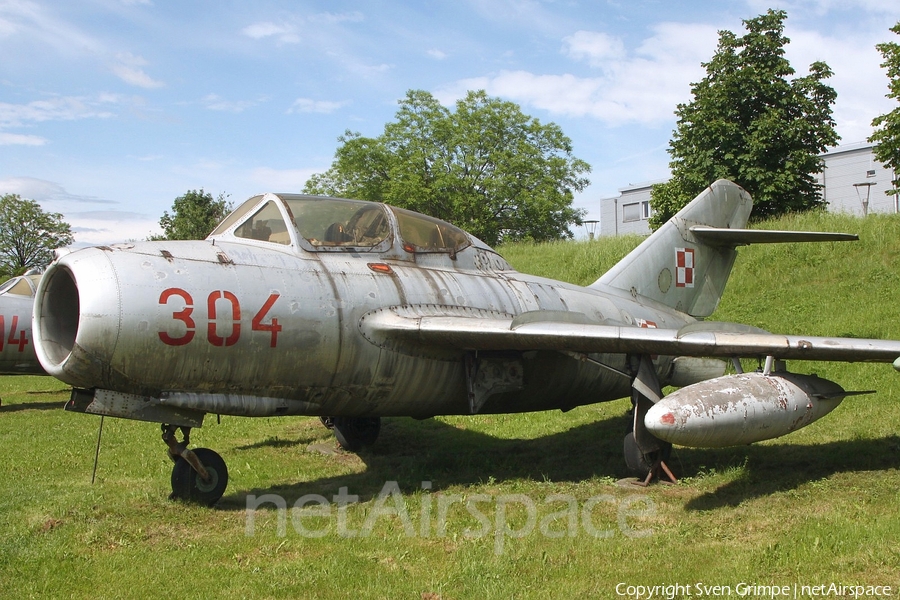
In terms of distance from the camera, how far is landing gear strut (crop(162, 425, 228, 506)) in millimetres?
6684

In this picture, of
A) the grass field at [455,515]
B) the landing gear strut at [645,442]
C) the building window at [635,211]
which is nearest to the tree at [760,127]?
the grass field at [455,515]

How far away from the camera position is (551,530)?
612 centimetres

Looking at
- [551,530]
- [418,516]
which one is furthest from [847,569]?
[418,516]

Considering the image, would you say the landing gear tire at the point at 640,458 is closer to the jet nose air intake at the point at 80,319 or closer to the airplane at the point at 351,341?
the airplane at the point at 351,341

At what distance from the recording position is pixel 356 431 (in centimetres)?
999

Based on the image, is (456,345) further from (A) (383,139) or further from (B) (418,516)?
(A) (383,139)

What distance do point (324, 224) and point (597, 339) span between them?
9.78ft

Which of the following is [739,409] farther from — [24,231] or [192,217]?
[24,231]

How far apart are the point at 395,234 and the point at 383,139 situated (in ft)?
128

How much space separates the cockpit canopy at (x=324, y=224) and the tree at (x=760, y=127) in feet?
65.4

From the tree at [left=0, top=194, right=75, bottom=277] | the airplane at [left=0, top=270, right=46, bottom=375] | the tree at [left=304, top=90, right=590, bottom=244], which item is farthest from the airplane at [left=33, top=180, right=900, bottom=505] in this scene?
the tree at [left=0, top=194, right=75, bottom=277]

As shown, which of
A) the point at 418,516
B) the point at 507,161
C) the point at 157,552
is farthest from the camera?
the point at 507,161

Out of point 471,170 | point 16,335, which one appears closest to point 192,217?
point 471,170

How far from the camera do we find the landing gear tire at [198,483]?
266 inches
